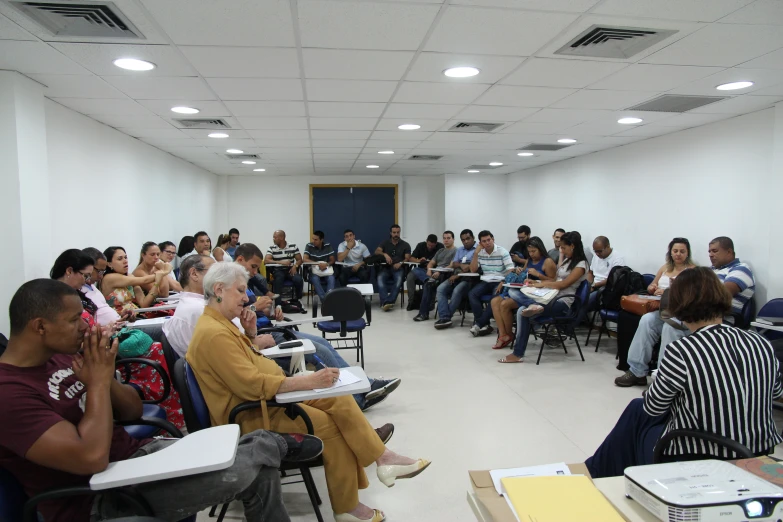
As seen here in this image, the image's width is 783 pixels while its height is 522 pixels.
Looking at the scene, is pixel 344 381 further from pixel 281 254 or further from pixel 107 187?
pixel 281 254

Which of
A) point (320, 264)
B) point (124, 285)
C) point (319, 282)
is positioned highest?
point (124, 285)

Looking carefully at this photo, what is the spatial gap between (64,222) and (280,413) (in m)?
3.17

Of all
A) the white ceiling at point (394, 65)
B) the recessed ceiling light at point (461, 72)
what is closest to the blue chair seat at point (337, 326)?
the white ceiling at point (394, 65)

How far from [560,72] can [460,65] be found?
2.40 ft

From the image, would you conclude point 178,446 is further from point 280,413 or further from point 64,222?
point 64,222

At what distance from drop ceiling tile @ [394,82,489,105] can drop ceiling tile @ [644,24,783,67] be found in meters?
1.22

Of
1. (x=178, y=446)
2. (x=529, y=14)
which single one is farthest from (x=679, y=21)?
(x=178, y=446)

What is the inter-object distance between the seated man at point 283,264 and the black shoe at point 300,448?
659 centimetres

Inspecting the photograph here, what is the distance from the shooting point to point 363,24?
2529mm

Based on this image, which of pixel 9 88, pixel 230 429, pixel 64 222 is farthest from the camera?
pixel 64 222

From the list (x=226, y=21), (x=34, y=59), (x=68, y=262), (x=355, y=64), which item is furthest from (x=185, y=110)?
(x=226, y=21)

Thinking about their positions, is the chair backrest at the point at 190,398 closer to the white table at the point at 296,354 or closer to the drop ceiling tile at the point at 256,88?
the white table at the point at 296,354

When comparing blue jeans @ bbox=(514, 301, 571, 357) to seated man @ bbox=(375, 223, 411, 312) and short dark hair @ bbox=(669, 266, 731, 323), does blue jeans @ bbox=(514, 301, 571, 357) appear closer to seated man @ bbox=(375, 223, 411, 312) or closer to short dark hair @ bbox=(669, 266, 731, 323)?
short dark hair @ bbox=(669, 266, 731, 323)

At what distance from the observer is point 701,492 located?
117 centimetres
